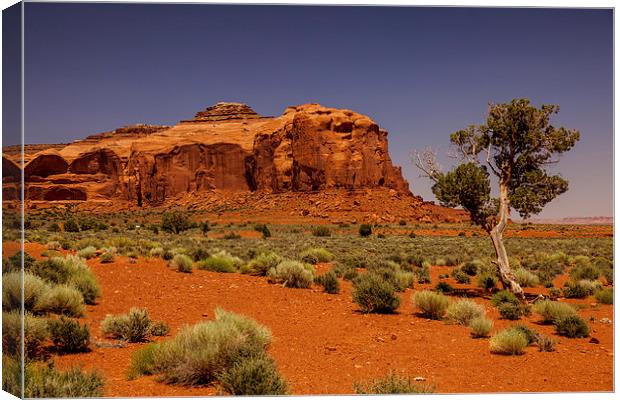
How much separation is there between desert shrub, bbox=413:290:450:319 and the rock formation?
72.9 m

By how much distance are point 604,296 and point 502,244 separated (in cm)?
340

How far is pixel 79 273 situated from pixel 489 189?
358 inches

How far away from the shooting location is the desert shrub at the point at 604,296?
553 inches

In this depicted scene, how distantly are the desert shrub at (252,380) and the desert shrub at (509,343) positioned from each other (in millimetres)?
3616

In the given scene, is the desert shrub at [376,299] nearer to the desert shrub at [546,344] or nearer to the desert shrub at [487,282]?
the desert shrub at [546,344]

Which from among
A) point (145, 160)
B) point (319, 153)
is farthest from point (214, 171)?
point (319, 153)

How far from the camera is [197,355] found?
253 inches

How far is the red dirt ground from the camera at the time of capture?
6.85 meters

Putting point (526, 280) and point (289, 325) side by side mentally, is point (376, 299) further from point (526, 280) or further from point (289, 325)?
point (526, 280)

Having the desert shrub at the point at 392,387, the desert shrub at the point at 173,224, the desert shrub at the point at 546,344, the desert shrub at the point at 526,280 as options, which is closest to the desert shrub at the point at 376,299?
the desert shrub at the point at 546,344

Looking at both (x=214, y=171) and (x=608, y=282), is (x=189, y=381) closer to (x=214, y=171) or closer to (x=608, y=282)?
(x=608, y=282)

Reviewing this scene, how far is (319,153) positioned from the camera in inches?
3445

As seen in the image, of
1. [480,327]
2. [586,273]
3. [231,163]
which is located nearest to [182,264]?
[480,327]

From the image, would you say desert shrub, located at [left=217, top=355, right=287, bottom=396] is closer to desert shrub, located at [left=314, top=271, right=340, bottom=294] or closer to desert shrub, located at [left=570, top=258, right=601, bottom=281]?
desert shrub, located at [left=314, top=271, right=340, bottom=294]
